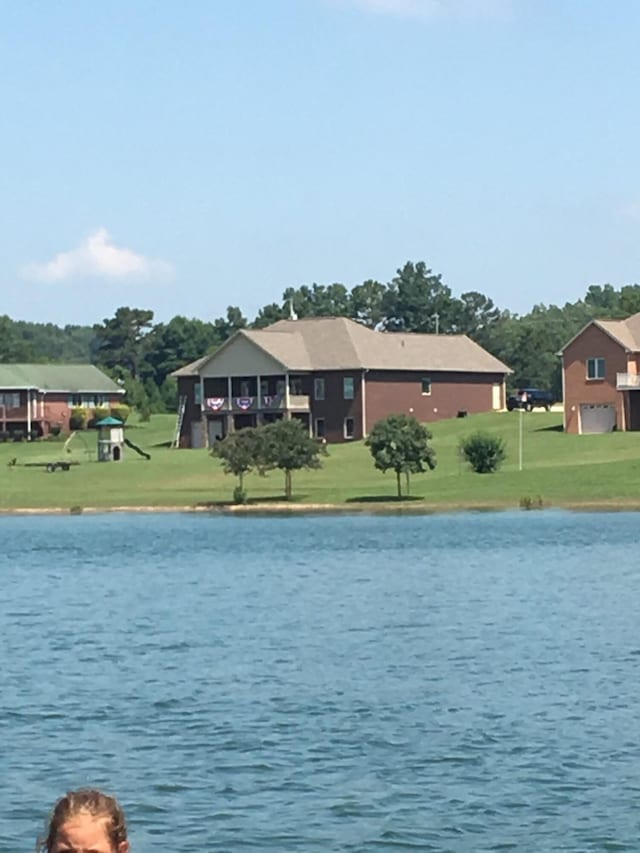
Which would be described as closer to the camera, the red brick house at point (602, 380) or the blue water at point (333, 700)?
the blue water at point (333, 700)

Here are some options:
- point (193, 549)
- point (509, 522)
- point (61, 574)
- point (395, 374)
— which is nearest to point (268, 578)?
point (61, 574)

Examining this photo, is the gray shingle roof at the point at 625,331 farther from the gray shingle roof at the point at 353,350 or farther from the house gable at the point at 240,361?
the house gable at the point at 240,361

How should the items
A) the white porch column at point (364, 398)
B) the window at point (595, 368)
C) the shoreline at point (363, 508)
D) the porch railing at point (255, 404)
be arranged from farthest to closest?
the porch railing at point (255, 404)
the white porch column at point (364, 398)
the window at point (595, 368)
the shoreline at point (363, 508)

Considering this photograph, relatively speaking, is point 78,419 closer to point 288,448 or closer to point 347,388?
point 347,388

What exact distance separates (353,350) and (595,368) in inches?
616

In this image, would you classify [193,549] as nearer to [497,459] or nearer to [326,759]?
[497,459]

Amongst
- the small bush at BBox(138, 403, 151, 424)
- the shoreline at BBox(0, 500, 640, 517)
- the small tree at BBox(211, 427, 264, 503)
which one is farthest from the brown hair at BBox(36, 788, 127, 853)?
the small bush at BBox(138, 403, 151, 424)

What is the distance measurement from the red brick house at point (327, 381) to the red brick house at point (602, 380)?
38.0ft

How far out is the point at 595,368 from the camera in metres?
109

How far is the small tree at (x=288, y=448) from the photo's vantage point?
8288 centimetres

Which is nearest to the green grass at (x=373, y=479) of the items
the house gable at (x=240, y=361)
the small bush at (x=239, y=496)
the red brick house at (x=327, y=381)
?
the small bush at (x=239, y=496)

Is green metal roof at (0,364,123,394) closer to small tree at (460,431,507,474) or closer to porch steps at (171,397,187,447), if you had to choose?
porch steps at (171,397,187,447)

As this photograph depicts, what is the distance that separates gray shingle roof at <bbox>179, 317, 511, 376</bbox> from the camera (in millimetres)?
115750

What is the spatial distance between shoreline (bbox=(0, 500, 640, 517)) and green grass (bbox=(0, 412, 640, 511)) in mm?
138
